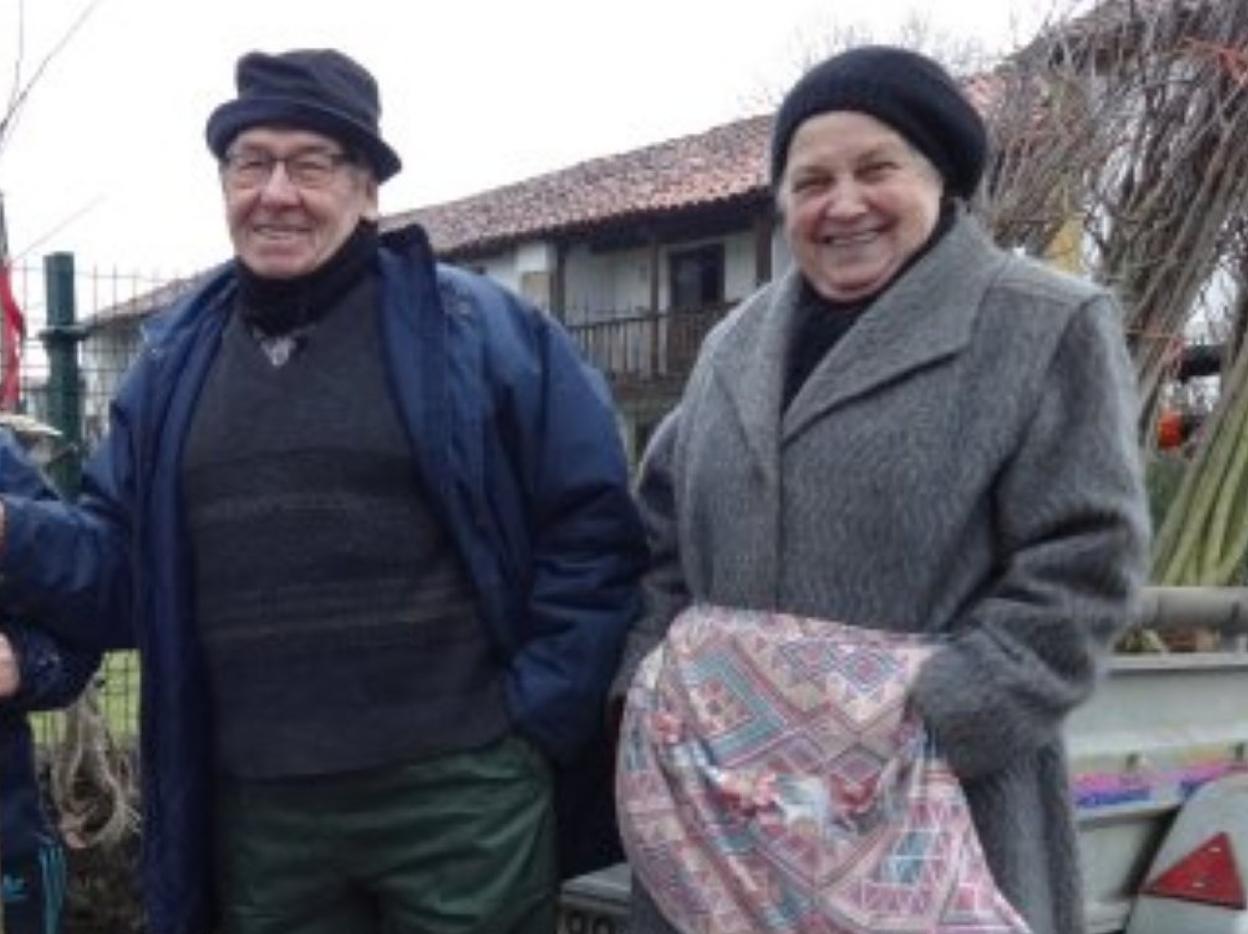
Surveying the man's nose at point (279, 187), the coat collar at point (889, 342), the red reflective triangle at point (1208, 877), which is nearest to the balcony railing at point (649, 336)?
the red reflective triangle at point (1208, 877)

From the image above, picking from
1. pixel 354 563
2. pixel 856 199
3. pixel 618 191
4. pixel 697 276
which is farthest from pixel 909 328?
pixel 618 191

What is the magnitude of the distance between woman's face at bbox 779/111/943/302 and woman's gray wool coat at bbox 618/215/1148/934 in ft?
0.15

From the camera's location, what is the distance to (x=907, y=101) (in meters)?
2.12

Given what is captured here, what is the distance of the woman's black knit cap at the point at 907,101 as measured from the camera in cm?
212

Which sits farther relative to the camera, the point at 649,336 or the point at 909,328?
the point at 649,336

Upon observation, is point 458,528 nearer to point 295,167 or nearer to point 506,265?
point 295,167

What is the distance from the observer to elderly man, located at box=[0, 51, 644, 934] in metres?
2.36

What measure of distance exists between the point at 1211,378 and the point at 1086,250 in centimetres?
59

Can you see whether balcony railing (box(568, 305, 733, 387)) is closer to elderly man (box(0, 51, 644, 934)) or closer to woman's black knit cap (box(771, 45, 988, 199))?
elderly man (box(0, 51, 644, 934))

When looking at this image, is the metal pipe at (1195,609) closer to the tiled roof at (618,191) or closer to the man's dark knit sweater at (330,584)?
the man's dark knit sweater at (330,584)

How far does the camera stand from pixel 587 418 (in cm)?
246

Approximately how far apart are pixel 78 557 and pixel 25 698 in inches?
9.0

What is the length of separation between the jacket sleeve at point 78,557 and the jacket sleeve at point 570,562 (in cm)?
62

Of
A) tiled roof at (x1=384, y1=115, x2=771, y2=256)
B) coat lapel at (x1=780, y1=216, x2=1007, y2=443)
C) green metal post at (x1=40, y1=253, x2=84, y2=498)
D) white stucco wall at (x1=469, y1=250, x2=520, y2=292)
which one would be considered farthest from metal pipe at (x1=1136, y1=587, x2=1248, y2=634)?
white stucco wall at (x1=469, y1=250, x2=520, y2=292)
